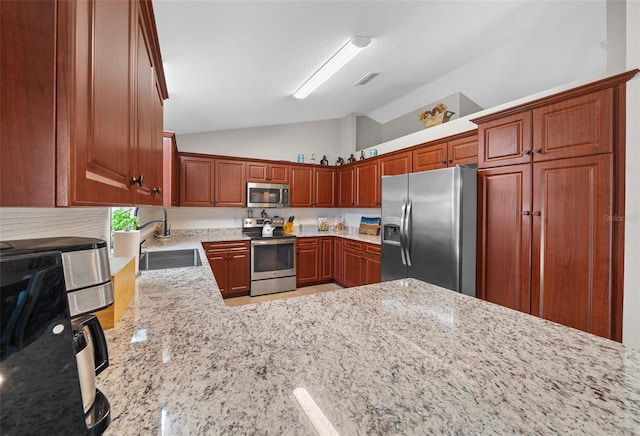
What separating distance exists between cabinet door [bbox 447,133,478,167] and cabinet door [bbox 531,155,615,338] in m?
0.69

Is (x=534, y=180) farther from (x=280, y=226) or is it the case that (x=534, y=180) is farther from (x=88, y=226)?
(x=280, y=226)

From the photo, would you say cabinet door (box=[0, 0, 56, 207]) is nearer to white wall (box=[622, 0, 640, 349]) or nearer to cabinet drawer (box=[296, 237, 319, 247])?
white wall (box=[622, 0, 640, 349])

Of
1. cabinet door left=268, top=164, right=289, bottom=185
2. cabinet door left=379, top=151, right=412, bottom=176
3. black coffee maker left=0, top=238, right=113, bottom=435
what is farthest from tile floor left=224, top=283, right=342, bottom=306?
black coffee maker left=0, top=238, right=113, bottom=435

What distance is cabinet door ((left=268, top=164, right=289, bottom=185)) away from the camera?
13.8 ft

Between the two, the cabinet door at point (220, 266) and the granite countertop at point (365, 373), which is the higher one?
the granite countertop at point (365, 373)

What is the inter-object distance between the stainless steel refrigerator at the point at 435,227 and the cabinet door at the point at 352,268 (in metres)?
0.79

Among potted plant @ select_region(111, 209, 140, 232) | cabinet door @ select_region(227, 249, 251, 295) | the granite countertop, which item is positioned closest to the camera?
the granite countertop

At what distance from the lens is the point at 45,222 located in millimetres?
878

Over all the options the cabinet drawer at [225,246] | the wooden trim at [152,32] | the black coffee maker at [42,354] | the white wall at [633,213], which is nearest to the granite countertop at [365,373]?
the black coffee maker at [42,354]

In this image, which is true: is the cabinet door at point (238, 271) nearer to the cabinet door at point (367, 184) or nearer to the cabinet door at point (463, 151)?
the cabinet door at point (367, 184)

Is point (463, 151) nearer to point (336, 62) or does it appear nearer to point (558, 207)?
point (558, 207)

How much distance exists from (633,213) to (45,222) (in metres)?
2.88

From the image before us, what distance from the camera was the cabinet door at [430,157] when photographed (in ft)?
9.34

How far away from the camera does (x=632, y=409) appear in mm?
492
